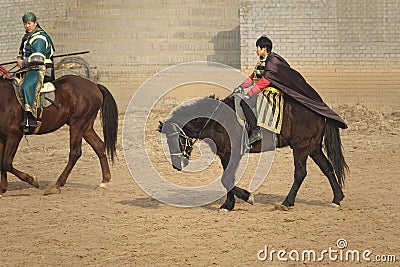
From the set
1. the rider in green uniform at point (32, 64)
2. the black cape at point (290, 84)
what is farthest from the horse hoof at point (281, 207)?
the rider in green uniform at point (32, 64)

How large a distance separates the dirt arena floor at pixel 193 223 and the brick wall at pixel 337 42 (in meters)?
5.43

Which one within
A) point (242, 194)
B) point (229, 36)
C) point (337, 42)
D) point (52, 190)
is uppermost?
point (229, 36)

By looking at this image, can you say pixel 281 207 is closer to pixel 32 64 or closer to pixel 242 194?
pixel 242 194

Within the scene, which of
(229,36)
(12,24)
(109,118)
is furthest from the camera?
(229,36)

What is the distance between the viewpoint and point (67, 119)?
35.4 ft

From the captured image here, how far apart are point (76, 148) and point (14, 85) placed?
47.5 inches

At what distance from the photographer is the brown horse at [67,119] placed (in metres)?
10.3

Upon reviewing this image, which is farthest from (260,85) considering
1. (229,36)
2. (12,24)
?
(12,24)

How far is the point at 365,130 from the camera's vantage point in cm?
1514

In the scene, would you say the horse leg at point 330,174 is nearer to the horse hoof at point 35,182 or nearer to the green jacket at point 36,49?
the green jacket at point 36,49

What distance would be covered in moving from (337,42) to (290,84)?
8.88 meters

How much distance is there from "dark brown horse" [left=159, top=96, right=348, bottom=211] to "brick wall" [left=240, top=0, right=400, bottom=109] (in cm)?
819

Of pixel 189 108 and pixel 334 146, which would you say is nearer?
pixel 189 108

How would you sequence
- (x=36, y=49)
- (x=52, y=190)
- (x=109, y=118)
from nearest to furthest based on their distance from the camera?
(x=36, y=49), (x=52, y=190), (x=109, y=118)
